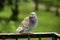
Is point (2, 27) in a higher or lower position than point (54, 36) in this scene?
lower

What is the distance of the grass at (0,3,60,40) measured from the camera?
9.73m

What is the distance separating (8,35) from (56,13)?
1239 cm

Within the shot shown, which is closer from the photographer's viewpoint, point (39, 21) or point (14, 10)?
point (14, 10)

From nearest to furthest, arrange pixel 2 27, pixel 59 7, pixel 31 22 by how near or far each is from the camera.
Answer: pixel 31 22
pixel 2 27
pixel 59 7

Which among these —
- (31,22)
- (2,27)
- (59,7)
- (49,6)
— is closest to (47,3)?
(49,6)

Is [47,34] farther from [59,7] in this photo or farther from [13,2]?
[59,7]

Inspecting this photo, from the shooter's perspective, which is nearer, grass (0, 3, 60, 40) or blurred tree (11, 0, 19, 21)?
grass (0, 3, 60, 40)

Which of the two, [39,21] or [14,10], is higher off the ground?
[14,10]

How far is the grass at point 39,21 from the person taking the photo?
9.73m

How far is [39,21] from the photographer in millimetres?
12391

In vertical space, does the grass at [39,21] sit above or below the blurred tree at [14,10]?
below

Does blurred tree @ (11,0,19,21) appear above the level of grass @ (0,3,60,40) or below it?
above

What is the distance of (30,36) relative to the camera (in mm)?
2820

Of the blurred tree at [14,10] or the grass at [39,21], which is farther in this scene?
the blurred tree at [14,10]
